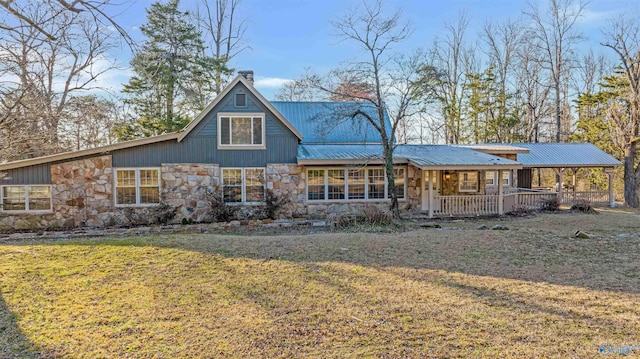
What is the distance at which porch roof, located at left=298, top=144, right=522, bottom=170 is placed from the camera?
555 inches

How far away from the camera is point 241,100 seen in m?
14.2

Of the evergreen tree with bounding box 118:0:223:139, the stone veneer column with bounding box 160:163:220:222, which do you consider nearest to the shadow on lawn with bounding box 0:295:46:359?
Result: the stone veneer column with bounding box 160:163:220:222

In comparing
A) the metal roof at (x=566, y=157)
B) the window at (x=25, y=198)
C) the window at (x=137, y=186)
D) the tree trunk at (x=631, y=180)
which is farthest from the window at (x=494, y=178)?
the window at (x=25, y=198)

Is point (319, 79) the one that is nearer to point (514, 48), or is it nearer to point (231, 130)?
point (231, 130)

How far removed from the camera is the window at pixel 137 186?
13406mm

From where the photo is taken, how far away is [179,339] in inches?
153

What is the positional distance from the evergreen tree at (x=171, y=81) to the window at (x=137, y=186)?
9121 mm

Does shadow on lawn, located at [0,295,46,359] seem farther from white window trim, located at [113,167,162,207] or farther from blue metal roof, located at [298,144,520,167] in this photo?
blue metal roof, located at [298,144,520,167]

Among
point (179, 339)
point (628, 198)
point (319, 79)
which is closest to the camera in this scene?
point (179, 339)

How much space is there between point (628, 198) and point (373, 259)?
64.9ft

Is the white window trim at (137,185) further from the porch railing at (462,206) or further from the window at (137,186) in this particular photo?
the porch railing at (462,206)

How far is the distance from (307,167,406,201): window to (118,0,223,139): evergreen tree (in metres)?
12.0

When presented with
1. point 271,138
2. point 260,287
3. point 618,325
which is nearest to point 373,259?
point 260,287

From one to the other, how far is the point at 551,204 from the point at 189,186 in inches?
641
